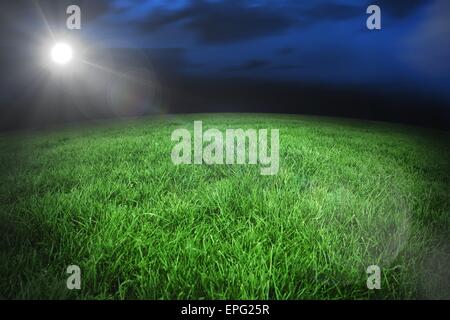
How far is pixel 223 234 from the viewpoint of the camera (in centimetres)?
250

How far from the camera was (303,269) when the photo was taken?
6.59 ft

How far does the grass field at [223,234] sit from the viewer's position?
1.92 metres

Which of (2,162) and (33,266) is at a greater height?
(2,162)

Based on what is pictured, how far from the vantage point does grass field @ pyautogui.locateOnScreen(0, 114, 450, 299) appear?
1.92 metres

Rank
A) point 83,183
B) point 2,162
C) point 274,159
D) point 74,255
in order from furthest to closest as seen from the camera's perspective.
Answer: point 2,162
point 274,159
point 83,183
point 74,255

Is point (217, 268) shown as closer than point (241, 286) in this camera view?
No

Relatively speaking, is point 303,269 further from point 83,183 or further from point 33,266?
point 83,183

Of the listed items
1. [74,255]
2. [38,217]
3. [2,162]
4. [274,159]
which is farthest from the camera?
[2,162]

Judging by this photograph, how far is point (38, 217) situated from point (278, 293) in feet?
6.70

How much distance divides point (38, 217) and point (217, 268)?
1622 mm
